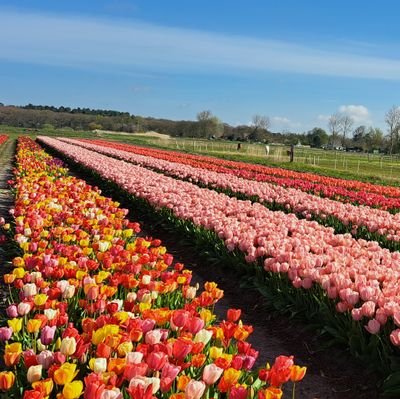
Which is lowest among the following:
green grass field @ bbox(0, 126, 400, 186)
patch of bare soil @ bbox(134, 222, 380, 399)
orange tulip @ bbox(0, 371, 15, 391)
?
patch of bare soil @ bbox(134, 222, 380, 399)

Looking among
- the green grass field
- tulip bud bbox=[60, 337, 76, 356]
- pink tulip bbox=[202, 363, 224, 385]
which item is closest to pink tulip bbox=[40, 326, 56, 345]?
tulip bud bbox=[60, 337, 76, 356]

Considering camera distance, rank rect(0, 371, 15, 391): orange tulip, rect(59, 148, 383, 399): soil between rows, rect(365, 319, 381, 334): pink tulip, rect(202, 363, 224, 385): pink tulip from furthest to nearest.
A: rect(59, 148, 383, 399): soil between rows
rect(365, 319, 381, 334): pink tulip
rect(202, 363, 224, 385): pink tulip
rect(0, 371, 15, 391): orange tulip

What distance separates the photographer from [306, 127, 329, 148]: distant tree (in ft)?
387

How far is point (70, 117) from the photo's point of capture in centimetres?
16012

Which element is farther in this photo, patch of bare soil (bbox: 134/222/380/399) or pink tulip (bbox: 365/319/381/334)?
patch of bare soil (bbox: 134/222/380/399)

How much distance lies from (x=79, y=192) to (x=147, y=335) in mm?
6906

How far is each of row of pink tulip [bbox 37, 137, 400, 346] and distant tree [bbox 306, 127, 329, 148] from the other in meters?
112

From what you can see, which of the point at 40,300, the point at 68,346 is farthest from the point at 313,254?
the point at 68,346

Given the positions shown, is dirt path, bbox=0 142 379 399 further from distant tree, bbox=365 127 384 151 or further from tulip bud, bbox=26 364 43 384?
distant tree, bbox=365 127 384 151

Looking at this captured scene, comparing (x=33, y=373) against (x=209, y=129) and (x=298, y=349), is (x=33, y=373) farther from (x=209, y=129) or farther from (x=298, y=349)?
(x=209, y=129)

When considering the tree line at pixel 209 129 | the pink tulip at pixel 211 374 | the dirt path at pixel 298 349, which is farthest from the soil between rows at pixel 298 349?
the tree line at pixel 209 129

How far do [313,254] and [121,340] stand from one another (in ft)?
10.4

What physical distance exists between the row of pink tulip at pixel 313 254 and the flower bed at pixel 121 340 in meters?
1.03

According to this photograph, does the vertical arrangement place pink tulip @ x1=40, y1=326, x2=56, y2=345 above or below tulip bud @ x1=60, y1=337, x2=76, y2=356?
below
